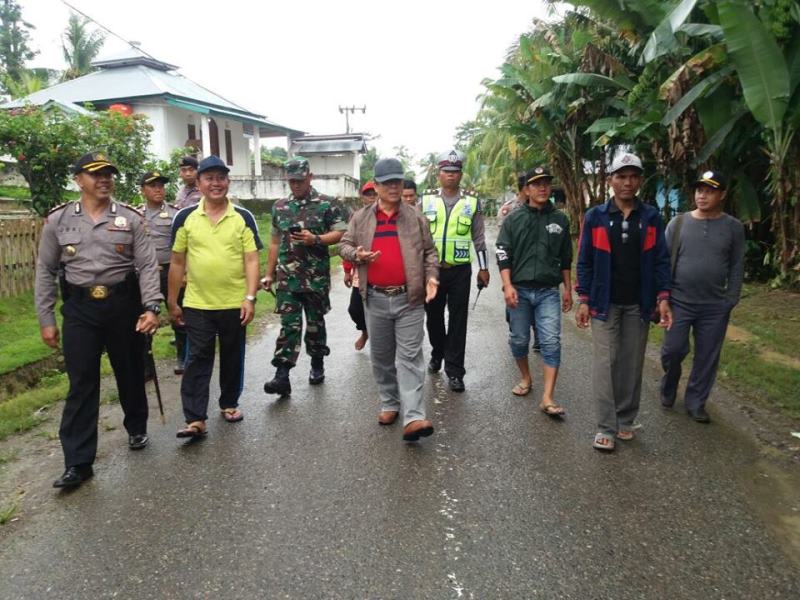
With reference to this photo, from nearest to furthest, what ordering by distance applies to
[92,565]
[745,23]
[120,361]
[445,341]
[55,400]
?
[92,565] < [120,361] < [55,400] < [445,341] < [745,23]

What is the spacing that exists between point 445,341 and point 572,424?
1.54m

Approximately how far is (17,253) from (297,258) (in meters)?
5.90

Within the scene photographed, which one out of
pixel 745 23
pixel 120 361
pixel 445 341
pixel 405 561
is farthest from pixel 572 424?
pixel 745 23

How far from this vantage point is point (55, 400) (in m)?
5.51

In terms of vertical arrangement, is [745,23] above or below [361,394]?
above

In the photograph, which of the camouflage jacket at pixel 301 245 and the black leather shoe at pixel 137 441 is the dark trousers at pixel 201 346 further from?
the camouflage jacket at pixel 301 245

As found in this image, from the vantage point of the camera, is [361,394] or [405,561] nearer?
[405,561]

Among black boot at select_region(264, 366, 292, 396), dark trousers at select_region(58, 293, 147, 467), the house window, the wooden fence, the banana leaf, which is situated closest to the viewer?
dark trousers at select_region(58, 293, 147, 467)

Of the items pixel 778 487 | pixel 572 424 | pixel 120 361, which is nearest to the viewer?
pixel 778 487

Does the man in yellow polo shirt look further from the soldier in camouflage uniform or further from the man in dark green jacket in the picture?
the man in dark green jacket

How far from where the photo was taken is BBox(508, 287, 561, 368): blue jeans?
5.00 metres

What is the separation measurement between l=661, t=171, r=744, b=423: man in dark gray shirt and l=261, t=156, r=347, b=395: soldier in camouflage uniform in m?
2.75

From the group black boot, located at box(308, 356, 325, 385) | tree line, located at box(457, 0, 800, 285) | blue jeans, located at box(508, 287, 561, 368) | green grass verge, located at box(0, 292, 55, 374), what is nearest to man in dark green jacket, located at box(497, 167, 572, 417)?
blue jeans, located at box(508, 287, 561, 368)

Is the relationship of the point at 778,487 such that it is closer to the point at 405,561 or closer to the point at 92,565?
Answer: the point at 405,561
